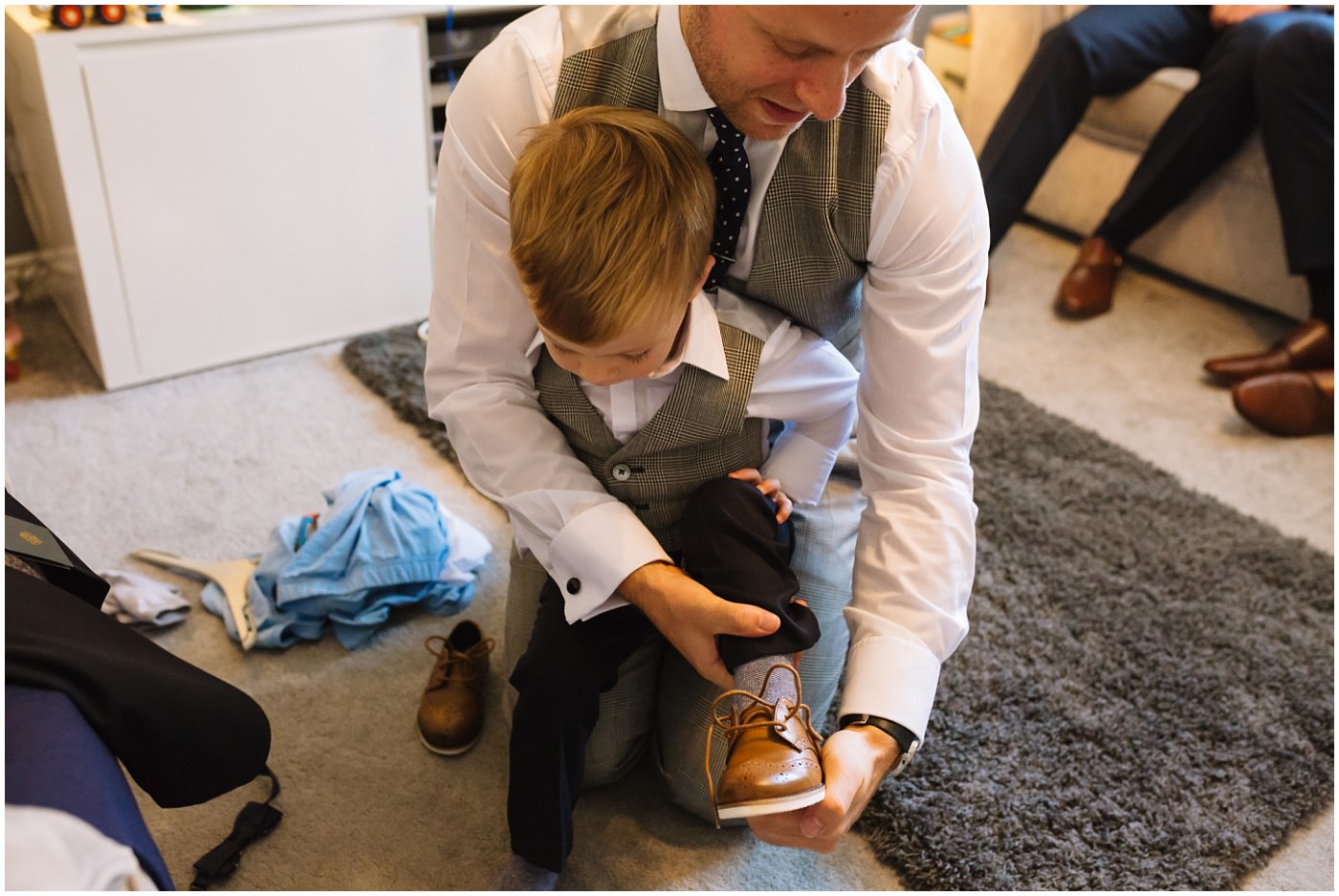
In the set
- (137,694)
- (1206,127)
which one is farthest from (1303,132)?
(137,694)

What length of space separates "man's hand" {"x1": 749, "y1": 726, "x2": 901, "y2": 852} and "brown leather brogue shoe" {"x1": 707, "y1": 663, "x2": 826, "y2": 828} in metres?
0.01

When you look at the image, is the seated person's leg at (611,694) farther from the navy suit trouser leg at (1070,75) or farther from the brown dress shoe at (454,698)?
the navy suit trouser leg at (1070,75)

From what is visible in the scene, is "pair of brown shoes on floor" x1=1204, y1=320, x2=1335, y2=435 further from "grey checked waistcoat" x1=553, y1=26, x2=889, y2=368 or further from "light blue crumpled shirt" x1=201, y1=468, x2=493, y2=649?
"light blue crumpled shirt" x1=201, y1=468, x2=493, y2=649

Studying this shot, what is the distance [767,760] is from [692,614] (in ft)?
0.51

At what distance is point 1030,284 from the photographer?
8.35 ft

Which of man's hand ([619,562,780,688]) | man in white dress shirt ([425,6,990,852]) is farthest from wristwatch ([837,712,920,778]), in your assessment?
man's hand ([619,562,780,688])

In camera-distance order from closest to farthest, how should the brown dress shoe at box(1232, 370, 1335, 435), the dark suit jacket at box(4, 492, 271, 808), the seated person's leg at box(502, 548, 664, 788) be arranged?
the dark suit jacket at box(4, 492, 271, 808)
the seated person's leg at box(502, 548, 664, 788)
the brown dress shoe at box(1232, 370, 1335, 435)

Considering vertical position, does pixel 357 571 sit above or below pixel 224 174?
below

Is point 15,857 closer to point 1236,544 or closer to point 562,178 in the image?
point 562,178

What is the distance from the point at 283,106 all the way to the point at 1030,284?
5.25ft

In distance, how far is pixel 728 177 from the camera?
1003 millimetres

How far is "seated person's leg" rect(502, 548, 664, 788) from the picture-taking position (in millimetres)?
1226

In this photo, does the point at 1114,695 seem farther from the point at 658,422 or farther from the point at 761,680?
the point at 658,422

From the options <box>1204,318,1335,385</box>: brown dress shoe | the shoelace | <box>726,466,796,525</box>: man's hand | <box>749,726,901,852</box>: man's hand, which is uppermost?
<box>726,466,796,525</box>: man's hand
